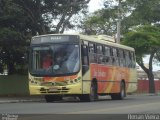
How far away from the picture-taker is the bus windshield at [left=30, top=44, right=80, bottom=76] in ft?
93.5

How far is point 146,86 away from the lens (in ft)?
224

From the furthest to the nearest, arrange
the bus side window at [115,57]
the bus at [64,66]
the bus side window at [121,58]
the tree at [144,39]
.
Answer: the tree at [144,39] < the bus side window at [121,58] < the bus side window at [115,57] < the bus at [64,66]

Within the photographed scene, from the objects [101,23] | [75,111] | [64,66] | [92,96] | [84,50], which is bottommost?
[92,96]

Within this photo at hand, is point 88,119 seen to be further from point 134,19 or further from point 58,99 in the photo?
point 134,19

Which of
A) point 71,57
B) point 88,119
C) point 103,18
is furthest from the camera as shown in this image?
point 103,18

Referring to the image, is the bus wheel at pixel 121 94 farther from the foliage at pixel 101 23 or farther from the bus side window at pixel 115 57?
the foliage at pixel 101 23

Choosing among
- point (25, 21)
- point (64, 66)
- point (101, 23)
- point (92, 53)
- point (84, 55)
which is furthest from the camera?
point (101, 23)

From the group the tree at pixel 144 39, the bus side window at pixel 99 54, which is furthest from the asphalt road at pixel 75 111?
the tree at pixel 144 39

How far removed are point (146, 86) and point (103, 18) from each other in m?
10.9

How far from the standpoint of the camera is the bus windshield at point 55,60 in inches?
1121

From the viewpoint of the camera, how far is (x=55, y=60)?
93.6 ft

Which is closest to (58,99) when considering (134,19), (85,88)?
(85,88)

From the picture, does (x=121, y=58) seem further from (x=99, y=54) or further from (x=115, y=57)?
(x=99, y=54)

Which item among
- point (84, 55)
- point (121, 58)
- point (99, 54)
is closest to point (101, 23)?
point (121, 58)
